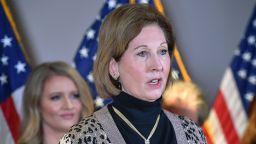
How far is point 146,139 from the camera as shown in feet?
6.27

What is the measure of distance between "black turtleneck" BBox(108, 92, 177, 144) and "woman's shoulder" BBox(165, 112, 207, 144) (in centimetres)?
6

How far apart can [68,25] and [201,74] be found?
1165 mm

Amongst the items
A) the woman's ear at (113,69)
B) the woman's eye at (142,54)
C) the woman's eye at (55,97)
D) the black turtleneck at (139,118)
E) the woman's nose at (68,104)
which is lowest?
the woman's nose at (68,104)

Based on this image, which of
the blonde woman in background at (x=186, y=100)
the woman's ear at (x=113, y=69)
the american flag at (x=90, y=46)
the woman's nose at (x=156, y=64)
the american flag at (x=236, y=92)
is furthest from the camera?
the american flag at (x=90, y=46)

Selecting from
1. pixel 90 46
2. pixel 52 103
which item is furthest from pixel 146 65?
pixel 90 46

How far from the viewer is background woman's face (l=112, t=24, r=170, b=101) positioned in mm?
1861

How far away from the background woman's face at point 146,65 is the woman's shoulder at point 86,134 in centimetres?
17

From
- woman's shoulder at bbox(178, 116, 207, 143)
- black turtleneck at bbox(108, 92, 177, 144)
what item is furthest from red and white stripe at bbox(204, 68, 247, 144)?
black turtleneck at bbox(108, 92, 177, 144)

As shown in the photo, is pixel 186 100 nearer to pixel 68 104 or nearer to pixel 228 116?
pixel 228 116

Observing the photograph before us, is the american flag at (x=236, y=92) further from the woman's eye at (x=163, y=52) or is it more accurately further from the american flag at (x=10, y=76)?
the woman's eye at (x=163, y=52)

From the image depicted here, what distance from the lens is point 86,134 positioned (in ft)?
6.11

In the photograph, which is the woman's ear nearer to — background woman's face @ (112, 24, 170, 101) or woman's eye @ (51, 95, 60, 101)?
background woman's face @ (112, 24, 170, 101)

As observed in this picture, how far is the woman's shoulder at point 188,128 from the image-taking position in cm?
202

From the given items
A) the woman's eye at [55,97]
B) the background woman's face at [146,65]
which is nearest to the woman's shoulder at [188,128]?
the background woman's face at [146,65]
